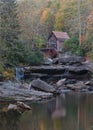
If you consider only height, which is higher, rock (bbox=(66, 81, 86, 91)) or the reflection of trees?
the reflection of trees

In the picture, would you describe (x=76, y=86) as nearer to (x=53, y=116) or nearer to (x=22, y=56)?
(x=22, y=56)

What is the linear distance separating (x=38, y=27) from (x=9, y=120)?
50584 mm

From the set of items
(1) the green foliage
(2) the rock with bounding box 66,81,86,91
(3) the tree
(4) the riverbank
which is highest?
(3) the tree

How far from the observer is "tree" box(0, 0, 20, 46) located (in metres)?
39.1

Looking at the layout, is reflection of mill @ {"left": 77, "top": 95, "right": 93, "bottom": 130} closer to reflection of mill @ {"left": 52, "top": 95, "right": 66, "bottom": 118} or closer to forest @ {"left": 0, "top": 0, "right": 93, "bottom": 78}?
reflection of mill @ {"left": 52, "top": 95, "right": 66, "bottom": 118}

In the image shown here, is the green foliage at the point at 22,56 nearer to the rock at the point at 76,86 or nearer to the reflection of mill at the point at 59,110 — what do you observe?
the rock at the point at 76,86

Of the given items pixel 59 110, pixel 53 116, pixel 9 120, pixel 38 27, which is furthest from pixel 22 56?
pixel 38 27

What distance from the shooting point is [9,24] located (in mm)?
40875

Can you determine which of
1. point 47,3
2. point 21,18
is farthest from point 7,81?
point 47,3

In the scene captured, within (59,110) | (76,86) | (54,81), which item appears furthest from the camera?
(54,81)

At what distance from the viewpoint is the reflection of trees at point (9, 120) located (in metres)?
17.2

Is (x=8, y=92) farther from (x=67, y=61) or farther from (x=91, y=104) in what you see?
(x=67, y=61)

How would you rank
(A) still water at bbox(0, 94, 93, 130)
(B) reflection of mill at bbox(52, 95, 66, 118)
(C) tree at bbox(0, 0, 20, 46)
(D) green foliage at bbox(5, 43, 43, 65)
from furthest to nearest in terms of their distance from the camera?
(C) tree at bbox(0, 0, 20, 46) → (D) green foliage at bbox(5, 43, 43, 65) → (B) reflection of mill at bbox(52, 95, 66, 118) → (A) still water at bbox(0, 94, 93, 130)

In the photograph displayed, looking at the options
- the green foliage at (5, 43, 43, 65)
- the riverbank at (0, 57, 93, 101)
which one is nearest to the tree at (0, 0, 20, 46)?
the green foliage at (5, 43, 43, 65)
